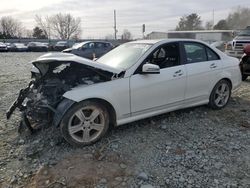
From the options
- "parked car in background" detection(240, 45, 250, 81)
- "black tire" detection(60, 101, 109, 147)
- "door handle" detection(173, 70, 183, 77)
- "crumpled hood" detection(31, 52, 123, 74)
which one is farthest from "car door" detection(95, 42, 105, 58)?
"black tire" detection(60, 101, 109, 147)

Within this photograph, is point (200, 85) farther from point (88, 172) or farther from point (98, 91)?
A: point (88, 172)

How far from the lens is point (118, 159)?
152 inches

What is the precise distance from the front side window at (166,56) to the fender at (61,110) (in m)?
1.69

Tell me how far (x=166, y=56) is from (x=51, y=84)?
2110mm

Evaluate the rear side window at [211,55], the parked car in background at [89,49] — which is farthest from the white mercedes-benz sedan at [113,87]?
the parked car in background at [89,49]

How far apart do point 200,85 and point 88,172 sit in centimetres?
284

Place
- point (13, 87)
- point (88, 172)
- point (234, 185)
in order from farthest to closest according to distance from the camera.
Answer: point (13, 87) → point (88, 172) → point (234, 185)

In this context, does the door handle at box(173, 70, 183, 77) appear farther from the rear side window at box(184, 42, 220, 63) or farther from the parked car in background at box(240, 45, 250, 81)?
the parked car in background at box(240, 45, 250, 81)

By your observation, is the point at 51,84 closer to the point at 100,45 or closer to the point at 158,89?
the point at 158,89

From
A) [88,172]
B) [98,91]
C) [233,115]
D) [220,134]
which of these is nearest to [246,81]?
[233,115]

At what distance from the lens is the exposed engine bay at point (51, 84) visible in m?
4.25

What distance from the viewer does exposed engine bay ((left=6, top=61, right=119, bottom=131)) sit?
A: 4.25 metres

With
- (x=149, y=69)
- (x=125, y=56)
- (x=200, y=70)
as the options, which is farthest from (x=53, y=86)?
(x=200, y=70)

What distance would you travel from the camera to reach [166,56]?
17.1 ft
